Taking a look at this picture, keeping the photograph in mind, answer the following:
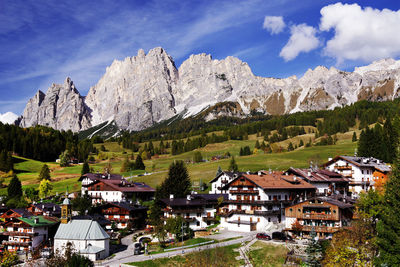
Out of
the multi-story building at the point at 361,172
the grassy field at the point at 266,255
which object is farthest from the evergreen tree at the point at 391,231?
the multi-story building at the point at 361,172

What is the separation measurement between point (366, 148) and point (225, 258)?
85.9m

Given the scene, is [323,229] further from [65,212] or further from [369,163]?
[65,212]

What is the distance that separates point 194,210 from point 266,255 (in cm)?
2584

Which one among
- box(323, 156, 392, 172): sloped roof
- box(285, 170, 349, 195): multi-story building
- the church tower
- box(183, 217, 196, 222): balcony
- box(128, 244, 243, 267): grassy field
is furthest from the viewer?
box(323, 156, 392, 172): sloped roof

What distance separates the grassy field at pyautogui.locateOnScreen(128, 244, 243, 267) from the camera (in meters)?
52.8

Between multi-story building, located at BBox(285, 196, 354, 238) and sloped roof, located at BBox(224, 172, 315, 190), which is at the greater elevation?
sloped roof, located at BBox(224, 172, 315, 190)

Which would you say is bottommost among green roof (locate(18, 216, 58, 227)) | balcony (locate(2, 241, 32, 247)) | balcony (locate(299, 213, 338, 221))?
balcony (locate(2, 241, 32, 247))

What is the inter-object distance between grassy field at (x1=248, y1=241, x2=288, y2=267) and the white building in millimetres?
24847

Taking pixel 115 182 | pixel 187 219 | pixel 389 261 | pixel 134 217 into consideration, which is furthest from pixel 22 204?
pixel 389 261

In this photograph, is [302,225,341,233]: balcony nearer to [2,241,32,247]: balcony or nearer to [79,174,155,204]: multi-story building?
[79,174,155,204]: multi-story building

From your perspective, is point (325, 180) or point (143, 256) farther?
point (325, 180)

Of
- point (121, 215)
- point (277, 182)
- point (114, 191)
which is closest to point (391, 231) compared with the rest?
point (277, 182)

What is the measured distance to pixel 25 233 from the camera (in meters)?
75.4

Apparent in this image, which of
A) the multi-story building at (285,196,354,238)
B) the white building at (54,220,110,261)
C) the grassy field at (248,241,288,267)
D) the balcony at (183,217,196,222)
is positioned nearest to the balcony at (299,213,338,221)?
the multi-story building at (285,196,354,238)
